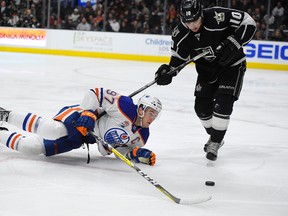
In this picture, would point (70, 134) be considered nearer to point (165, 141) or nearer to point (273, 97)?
point (165, 141)

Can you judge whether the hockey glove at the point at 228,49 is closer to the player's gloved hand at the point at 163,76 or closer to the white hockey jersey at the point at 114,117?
the player's gloved hand at the point at 163,76

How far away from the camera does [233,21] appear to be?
4.08m

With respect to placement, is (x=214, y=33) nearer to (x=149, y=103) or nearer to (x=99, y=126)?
(x=149, y=103)

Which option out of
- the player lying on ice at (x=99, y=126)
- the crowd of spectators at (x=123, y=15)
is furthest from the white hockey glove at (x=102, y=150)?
Answer: the crowd of spectators at (x=123, y=15)

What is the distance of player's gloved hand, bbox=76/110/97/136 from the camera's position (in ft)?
11.5

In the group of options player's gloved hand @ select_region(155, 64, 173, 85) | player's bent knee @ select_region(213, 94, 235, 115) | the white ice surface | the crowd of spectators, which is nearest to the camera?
the white ice surface

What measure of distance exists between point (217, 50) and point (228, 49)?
0.09 metres

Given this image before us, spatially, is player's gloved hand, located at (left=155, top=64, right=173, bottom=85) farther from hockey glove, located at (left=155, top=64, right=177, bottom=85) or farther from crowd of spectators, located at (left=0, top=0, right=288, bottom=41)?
crowd of spectators, located at (left=0, top=0, right=288, bottom=41)

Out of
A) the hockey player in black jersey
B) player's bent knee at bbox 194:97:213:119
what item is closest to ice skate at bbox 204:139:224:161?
the hockey player in black jersey

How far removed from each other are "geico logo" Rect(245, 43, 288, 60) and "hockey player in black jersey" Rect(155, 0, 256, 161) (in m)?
7.99

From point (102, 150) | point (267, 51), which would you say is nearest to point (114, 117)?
point (102, 150)

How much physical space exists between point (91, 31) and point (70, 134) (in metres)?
9.68

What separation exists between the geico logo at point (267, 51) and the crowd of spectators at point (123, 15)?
172 mm

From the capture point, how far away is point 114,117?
3.73 meters
